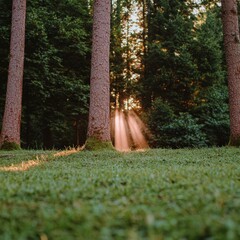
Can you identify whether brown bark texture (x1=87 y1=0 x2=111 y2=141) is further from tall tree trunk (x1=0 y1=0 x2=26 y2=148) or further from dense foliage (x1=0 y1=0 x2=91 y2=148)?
dense foliage (x1=0 y1=0 x2=91 y2=148)

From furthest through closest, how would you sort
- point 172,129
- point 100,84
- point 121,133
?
point 121,133, point 172,129, point 100,84

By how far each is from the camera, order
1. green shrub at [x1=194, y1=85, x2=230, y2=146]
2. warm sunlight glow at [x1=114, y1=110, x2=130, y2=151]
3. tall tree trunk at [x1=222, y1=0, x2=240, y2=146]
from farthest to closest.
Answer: warm sunlight glow at [x1=114, y1=110, x2=130, y2=151]
green shrub at [x1=194, y1=85, x2=230, y2=146]
tall tree trunk at [x1=222, y1=0, x2=240, y2=146]

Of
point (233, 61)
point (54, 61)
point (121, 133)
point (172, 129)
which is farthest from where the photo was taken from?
point (121, 133)

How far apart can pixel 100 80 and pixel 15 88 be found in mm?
5389

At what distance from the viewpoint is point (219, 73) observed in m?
23.8

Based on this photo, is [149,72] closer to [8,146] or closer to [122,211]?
[8,146]

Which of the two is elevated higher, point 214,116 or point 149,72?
point 149,72

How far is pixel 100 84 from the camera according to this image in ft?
44.1

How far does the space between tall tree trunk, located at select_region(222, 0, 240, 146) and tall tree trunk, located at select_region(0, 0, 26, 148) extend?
983 cm

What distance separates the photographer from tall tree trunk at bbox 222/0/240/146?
14070mm

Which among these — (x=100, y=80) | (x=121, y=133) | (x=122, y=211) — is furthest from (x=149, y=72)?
(x=122, y=211)

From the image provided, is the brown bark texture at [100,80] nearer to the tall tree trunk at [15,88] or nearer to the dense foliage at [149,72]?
the tall tree trunk at [15,88]

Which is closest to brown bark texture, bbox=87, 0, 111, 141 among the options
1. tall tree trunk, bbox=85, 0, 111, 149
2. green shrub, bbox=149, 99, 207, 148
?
tall tree trunk, bbox=85, 0, 111, 149

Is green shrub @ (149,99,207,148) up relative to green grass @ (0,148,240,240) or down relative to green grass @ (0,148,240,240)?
up
